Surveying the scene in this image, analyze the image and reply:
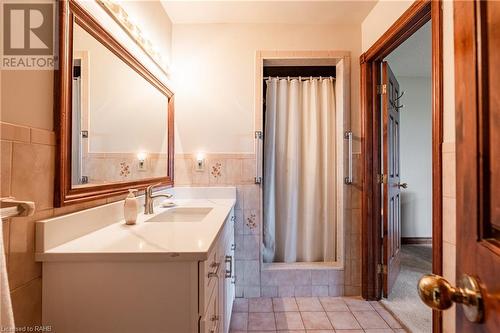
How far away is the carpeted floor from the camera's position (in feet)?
6.10

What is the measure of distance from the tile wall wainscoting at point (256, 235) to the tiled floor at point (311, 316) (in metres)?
0.10

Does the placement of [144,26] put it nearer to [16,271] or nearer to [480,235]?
[16,271]

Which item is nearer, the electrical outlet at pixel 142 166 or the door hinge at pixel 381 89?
the electrical outlet at pixel 142 166

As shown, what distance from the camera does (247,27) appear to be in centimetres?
232

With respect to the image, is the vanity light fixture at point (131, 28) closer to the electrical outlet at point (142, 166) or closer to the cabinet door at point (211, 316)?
the electrical outlet at point (142, 166)

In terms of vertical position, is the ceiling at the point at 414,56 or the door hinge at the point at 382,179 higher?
the ceiling at the point at 414,56

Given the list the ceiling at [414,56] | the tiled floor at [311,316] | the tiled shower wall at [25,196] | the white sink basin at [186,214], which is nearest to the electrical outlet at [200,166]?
the white sink basin at [186,214]

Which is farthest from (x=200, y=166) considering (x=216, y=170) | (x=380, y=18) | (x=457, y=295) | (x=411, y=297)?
(x=411, y=297)

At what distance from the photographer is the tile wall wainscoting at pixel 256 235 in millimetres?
2260

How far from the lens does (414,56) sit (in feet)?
9.91

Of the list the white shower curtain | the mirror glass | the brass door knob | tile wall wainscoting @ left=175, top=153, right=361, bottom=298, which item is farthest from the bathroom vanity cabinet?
the white shower curtain

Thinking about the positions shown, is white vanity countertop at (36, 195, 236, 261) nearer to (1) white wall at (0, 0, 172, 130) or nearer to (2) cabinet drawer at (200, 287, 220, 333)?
(2) cabinet drawer at (200, 287, 220, 333)

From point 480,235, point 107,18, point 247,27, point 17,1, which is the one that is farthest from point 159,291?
point 247,27

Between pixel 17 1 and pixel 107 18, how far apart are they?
532 millimetres
